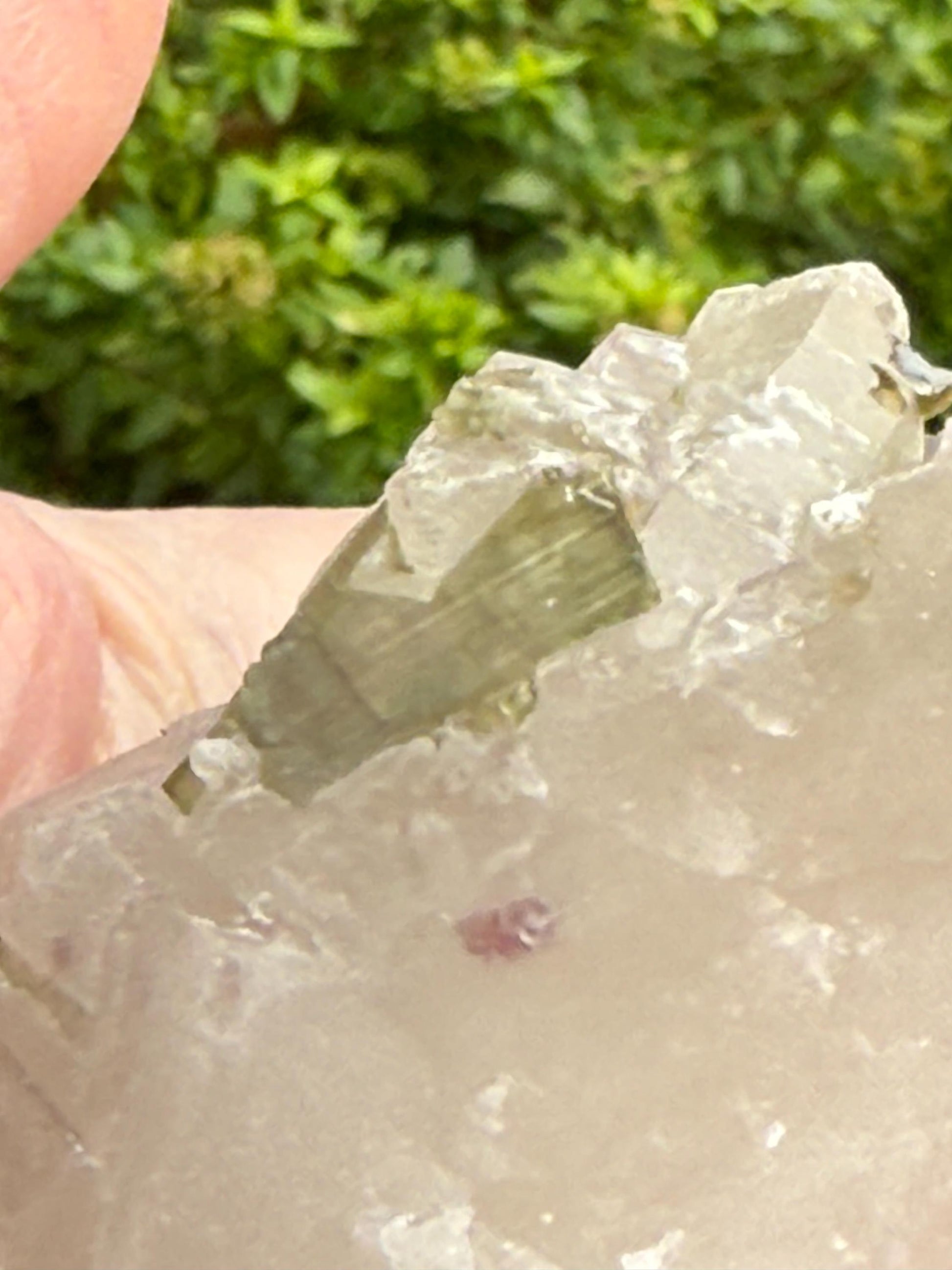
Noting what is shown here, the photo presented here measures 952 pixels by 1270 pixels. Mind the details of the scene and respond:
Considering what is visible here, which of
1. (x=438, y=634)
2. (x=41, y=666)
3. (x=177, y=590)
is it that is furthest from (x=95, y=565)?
(x=438, y=634)

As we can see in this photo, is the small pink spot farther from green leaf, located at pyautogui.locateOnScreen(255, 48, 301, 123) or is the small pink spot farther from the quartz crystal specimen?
green leaf, located at pyautogui.locateOnScreen(255, 48, 301, 123)

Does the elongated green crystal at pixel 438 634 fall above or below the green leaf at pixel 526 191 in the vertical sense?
above

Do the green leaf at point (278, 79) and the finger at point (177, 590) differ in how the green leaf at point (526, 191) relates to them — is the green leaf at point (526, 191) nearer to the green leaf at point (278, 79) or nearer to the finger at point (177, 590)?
the green leaf at point (278, 79)

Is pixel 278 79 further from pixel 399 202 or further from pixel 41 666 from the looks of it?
pixel 41 666

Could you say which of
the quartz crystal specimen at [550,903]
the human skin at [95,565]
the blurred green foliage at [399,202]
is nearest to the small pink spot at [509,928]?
the quartz crystal specimen at [550,903]

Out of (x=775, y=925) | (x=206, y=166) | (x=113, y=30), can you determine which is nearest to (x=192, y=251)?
(x=206, y=166)

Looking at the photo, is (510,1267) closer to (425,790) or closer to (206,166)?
(425,790)

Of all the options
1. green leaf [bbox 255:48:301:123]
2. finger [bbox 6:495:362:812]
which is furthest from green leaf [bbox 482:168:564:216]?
finger [bbox 6:495:362:812]
